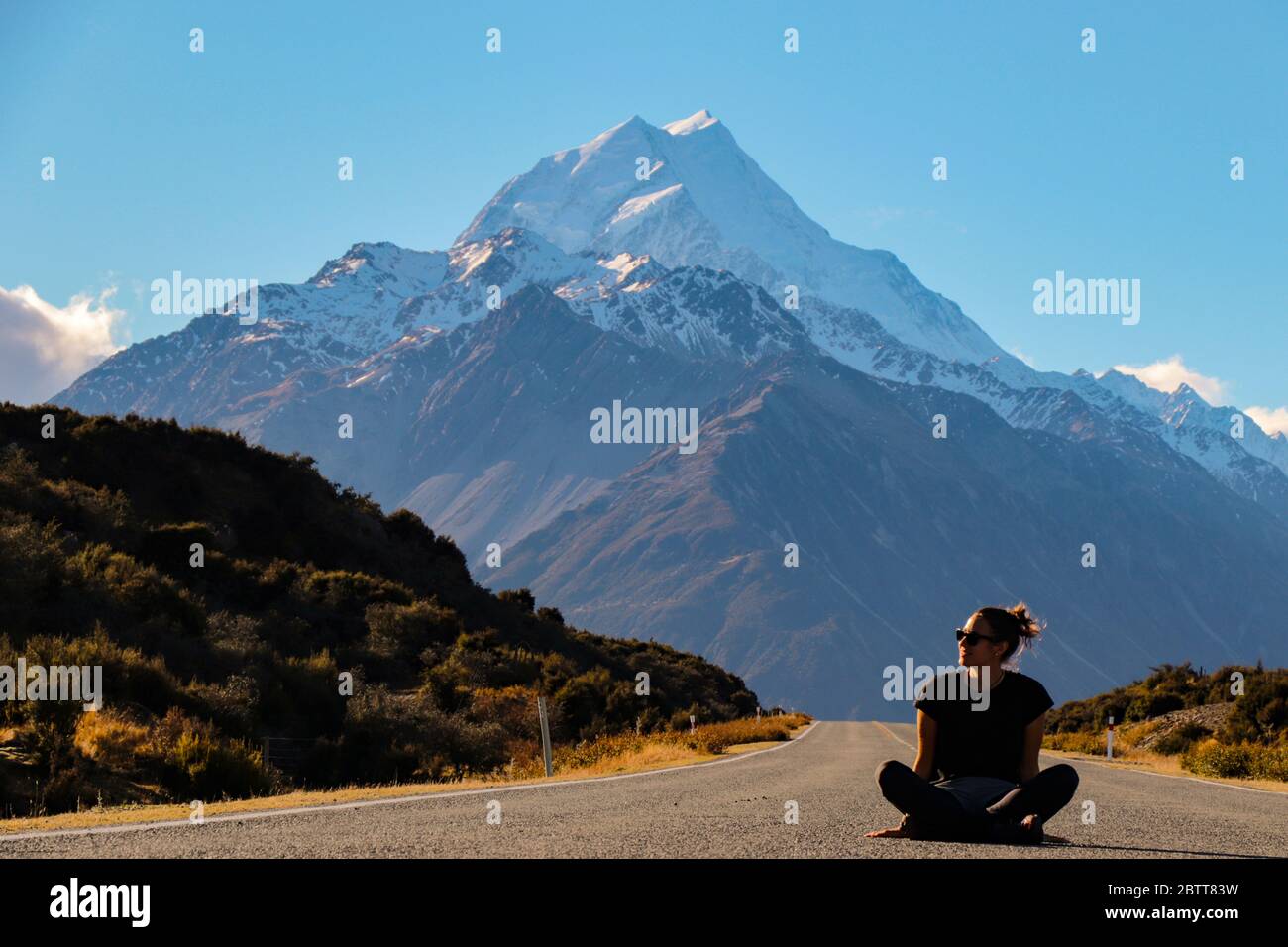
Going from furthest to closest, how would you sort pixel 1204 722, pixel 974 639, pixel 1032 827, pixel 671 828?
1. pixel 1204 722
2. pixel 671 828
3. pixel 974 639
4. pixel 1032 827

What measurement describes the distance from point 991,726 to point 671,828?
2.49 meters

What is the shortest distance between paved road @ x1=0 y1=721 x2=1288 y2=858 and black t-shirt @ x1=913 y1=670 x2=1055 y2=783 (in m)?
0.63

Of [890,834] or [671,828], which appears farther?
[671,828]

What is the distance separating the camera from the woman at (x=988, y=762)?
8.27 m

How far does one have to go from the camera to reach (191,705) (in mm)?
21125

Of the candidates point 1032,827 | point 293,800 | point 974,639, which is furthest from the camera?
point 293,800

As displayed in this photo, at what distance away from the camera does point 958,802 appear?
8.27 meters

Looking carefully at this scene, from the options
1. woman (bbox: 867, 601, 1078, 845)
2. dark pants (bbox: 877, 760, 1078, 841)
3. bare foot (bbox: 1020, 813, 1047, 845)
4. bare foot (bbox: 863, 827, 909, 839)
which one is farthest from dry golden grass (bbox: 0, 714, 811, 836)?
bare foot (bbox: 1020, 813, 1047, 845)

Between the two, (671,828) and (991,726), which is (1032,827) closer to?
(991,726)

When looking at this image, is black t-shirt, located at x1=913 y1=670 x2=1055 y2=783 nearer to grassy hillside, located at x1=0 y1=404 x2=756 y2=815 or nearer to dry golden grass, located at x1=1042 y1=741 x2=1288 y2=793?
grassy hillside, located at x1=0 y1=404 x2=756 y2=815

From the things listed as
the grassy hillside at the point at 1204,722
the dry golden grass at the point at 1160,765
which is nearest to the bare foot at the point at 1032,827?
the dry golden grass at the point at 1160,765

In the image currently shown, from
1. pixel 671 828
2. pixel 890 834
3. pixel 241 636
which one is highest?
pixel 241 636

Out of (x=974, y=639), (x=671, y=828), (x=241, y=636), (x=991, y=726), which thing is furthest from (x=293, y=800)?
(x=241, y=636)
